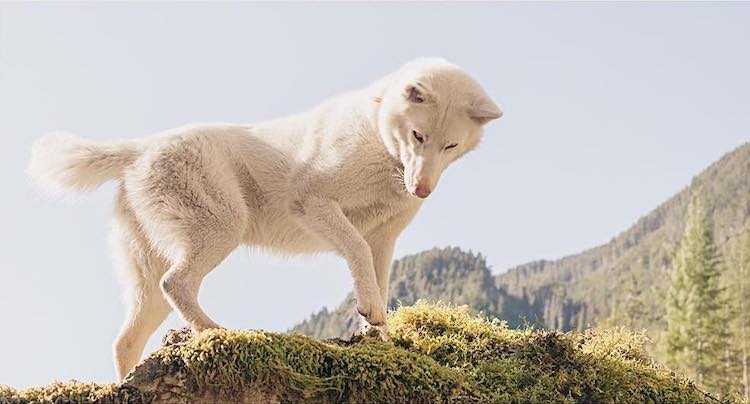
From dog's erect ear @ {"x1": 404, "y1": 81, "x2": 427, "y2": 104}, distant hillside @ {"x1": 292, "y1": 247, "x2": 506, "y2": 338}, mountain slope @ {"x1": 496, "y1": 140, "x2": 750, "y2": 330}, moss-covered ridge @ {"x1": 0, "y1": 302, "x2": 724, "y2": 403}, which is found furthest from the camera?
mountain slope @ {"x1": 496, "y1": 140, "x2": 750, "y2": 330}

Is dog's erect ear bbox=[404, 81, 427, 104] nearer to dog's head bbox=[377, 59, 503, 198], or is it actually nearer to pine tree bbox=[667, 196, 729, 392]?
dog's head bbox=[377, 59, 503, 198]

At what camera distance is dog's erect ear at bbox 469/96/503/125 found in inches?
256

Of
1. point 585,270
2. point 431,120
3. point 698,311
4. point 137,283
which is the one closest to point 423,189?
point 431,120

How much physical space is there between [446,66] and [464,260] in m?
106

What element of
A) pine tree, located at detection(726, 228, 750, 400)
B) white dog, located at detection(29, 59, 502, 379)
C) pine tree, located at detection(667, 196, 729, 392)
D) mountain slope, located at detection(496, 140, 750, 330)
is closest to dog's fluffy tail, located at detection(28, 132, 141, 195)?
white dog, located at detection(29, 59, 502, 379)

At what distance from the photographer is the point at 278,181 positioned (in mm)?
6668

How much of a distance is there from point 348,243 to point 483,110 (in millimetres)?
1399

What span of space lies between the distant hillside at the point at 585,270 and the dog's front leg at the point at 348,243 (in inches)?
2490

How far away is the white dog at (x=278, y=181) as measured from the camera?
621 cm

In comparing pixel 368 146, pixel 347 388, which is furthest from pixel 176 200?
pixel 347 388

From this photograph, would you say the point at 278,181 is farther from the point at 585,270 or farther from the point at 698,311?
the point at 585,270

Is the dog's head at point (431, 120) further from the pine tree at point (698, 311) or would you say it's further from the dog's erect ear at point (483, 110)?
the pine tree at point (698, 311)

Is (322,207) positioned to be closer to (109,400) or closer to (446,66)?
(446,66)

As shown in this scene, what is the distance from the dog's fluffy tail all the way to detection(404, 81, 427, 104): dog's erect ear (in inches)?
78.9
